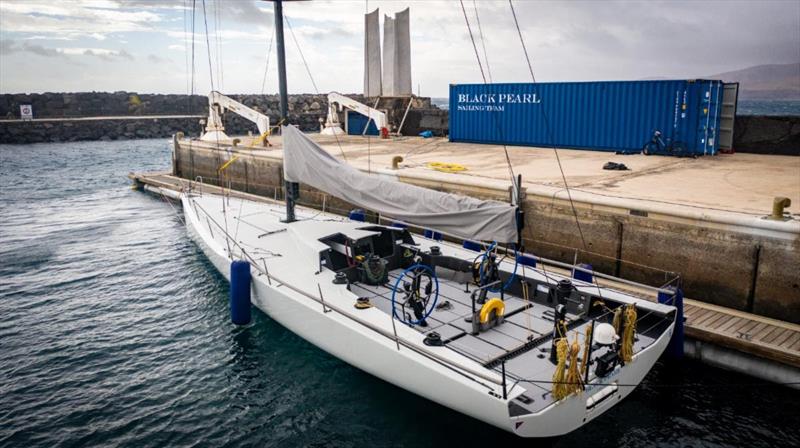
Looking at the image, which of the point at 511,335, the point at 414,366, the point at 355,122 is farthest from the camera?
the point at 355,122

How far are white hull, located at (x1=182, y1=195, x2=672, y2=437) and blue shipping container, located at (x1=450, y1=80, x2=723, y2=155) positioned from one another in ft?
35.7

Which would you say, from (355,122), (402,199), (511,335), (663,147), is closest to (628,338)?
(511,335)

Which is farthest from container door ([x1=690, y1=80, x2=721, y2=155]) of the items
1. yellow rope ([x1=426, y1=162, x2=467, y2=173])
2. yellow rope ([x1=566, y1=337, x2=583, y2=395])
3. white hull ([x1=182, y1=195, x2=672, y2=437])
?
yellow rope ([x1=566, y1=337, x2=583, y2=395])

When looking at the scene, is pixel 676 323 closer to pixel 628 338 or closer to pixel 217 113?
pixel 628 338

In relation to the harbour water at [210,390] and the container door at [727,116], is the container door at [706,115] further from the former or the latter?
the harbour water at [210,390]

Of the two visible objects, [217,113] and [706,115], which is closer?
[706,115]

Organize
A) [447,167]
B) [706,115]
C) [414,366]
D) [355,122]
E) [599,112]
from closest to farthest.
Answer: [414,366] < [447,167] < [706,115] < [599,112] < [355,122]

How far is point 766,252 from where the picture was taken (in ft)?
30.9

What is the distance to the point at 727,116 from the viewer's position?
18.9 m

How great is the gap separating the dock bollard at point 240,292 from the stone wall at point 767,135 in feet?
59.4

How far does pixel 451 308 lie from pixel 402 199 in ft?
6.28

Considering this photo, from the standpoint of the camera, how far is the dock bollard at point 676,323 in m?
8.44

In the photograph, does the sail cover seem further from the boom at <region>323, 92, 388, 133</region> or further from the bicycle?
the boom at <region>323, 92, 388, 133</region>

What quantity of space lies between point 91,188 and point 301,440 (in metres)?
24.7
